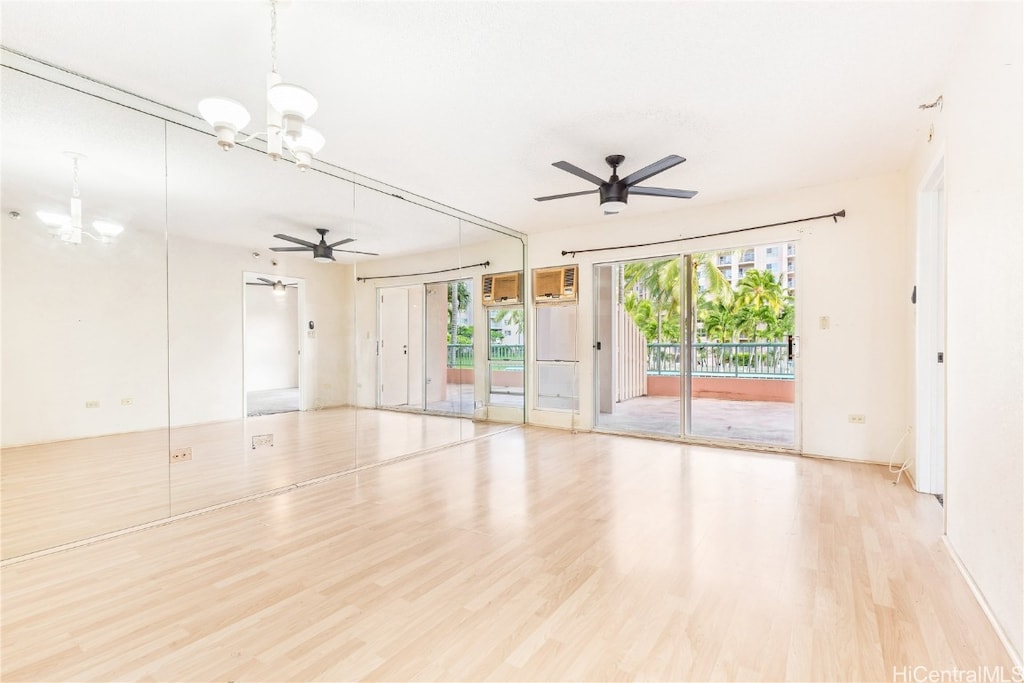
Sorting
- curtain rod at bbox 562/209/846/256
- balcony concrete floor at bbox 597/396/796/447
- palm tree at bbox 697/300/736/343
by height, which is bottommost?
balcony concrete floor at bbox 597/396/796/447

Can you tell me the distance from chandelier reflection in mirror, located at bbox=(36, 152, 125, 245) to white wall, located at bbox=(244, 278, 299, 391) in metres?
0.94

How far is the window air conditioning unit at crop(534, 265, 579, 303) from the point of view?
609cm

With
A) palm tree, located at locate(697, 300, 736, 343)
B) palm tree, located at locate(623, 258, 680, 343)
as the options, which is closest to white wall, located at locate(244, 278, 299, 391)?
palm tree, located at locate(623, 258, 680, 343)

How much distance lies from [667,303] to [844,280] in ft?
15.1

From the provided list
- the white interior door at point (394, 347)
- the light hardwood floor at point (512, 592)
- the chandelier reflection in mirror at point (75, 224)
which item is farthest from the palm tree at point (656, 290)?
the chandelier reflection in mirror at point (75, 224)

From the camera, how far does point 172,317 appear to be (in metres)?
3.12

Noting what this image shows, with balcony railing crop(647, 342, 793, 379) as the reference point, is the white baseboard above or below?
below

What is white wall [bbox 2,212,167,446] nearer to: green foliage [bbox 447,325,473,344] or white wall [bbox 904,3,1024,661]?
green foliage [bbox 447,325,473,344]

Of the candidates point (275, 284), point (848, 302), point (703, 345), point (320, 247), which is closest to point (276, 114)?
point (275, 284)

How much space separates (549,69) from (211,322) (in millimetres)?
2980

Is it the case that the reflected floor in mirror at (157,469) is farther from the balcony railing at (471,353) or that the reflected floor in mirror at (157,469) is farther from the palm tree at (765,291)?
the palm tree at (765,291)

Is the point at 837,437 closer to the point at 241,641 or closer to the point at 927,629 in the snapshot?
the point at 927,629

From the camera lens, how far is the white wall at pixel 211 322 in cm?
317

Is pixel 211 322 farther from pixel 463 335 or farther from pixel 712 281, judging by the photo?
pixel 712 281
